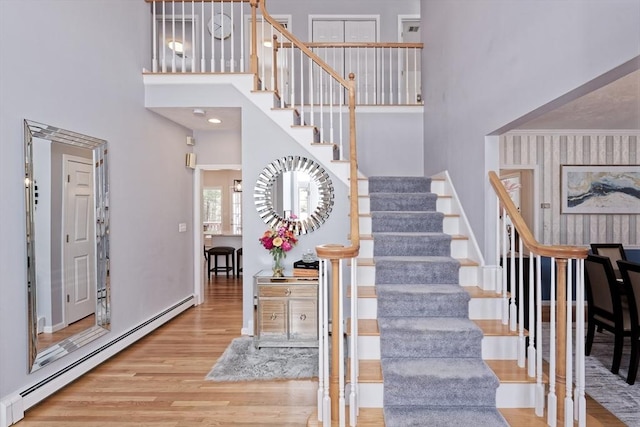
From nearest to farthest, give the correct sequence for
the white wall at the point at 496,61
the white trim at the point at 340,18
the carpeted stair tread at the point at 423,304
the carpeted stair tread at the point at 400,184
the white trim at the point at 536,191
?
1. the white wall at the point at 496,61
2. the carpeted stair tread at the point at 423,304
3. the carpeted stair tread at the point at 400,184
4. the white trim at the point at 536,191
5. the white trim at the point at 340,18

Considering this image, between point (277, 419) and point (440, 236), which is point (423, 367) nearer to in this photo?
point (277, 419)

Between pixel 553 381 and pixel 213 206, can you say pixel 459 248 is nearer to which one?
pixel 553 381

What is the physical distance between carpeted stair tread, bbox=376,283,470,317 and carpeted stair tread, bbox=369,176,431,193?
5.67ft

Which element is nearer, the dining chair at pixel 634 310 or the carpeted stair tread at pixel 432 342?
the carpeted stair tread at pixel 432 342

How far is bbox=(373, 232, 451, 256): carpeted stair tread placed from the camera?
350 cm

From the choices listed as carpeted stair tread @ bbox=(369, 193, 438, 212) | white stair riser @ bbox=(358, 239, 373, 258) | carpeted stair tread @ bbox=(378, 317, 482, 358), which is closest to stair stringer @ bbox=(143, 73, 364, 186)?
carpeted stair tread @ bbox=(369, 193, 438, 212)

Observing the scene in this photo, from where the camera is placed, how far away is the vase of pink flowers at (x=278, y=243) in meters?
→ 3.80

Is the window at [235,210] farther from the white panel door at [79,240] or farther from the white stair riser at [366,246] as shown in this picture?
the white stair riser at [366,246]

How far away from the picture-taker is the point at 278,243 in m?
3.79

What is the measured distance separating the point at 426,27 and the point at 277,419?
4952mm

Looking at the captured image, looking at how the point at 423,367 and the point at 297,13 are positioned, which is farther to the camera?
the point at 297,13

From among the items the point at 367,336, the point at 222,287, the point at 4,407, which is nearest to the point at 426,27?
the point at 367,336

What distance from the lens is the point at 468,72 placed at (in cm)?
338

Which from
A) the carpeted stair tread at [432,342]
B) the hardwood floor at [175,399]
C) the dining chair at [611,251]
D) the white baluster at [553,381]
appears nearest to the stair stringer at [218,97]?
the carpeted stair tread at [432,342]
